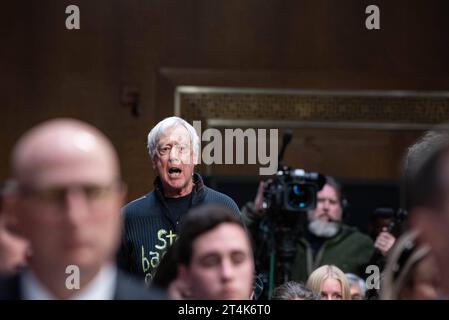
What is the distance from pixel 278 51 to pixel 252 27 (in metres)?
0.22

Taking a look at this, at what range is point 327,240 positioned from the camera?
189 inches

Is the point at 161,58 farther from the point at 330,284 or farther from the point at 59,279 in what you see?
the point at 59,279

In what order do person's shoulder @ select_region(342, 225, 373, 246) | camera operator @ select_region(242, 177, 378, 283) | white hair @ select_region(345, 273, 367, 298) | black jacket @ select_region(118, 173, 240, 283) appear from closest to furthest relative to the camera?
black jacket @ select_region(118, 173, 240, 283) < white hair @ select_region(345, 273, 367, 298) < camera operator @ select_region(242, 177, 378, 283) < person's shoulder @ select_region(342, 225, 373, 246)

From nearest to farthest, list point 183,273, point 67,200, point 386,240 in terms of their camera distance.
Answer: point 67,200 < point 183,273 < point 386,240

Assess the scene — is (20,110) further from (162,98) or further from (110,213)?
(110,213)

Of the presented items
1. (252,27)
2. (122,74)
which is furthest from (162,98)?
(252,27)

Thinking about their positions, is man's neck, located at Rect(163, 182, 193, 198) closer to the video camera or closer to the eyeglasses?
the eyeglasses

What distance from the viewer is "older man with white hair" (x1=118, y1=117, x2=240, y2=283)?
11.4 feet

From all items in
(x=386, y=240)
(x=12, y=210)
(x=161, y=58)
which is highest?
(x=161, y=58)

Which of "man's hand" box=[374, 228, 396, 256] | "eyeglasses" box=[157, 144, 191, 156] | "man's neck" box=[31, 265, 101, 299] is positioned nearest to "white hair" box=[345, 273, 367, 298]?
"man's hand" box=[374, 228, 396, 256]

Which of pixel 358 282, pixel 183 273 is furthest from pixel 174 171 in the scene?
pixel 183 273

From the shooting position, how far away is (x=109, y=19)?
6152 millimetres

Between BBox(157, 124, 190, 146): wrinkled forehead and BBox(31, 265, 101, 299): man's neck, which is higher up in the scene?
BBox(157, 124, 190, 146): wrinkled forehead

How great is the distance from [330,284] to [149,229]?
0.77 meters
